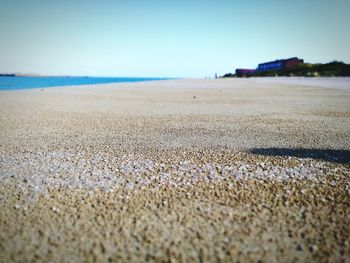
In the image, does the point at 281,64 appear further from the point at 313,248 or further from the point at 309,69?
the point at 313,248

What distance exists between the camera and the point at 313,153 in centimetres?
524

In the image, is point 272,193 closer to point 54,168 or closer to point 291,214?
point 291,214

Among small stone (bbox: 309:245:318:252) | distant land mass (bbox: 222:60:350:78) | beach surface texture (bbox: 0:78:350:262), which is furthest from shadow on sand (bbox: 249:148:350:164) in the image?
distant land mass (bbox: 222:60:350:78)

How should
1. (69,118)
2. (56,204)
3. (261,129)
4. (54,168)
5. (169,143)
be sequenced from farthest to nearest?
1. (69,118)
2. (261,129)
3. (169,143)
4. (54,168)
5. (56,204)

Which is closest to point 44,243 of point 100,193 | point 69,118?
point 100,193

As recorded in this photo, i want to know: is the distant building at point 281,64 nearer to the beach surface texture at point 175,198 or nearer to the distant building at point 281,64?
the distant building at point 281,64

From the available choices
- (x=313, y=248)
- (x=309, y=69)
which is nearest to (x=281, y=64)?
(x=309, y=69)

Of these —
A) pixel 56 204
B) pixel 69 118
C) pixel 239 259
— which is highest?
pixel 69 118

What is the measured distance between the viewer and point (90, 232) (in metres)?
2.70

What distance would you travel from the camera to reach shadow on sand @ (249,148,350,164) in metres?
4.93

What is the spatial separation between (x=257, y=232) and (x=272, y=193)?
3.31 ft

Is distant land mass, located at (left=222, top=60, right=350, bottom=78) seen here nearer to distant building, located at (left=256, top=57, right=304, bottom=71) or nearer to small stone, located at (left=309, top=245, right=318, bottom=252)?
distant building, located at (left=256, top=57, right=304, bottom=71)

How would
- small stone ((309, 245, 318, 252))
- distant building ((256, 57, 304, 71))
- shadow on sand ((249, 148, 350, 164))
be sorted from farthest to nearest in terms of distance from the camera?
distant building ((256, 57, 304, 71)) → shadow on sand ((249, 148, 350, 164)) → small stone ((309, 245, 318, 252))

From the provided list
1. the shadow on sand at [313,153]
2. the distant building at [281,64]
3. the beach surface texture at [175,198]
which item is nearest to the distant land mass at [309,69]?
the distant building at [281,64]
